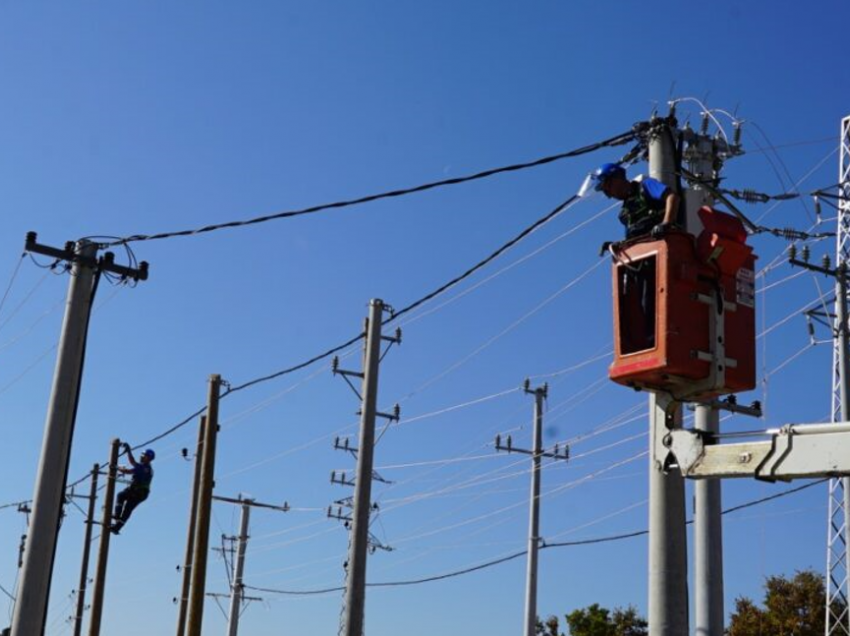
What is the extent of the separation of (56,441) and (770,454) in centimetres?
1017

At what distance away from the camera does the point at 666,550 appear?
7.91m

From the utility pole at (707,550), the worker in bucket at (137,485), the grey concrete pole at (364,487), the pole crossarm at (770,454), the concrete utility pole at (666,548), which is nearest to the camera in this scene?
the pole crossarm at (770,454)

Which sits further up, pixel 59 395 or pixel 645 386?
pixel 59 395

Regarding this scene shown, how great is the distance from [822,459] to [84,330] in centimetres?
1105

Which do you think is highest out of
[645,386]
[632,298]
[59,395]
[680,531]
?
[59,395]

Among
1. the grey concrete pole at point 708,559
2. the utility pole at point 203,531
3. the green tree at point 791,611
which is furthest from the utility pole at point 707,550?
the green tree at point 791,611

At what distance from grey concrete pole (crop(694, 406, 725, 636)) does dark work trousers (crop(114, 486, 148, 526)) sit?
1394 centimetres

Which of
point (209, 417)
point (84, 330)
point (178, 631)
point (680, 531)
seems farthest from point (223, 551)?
point (680, 531)

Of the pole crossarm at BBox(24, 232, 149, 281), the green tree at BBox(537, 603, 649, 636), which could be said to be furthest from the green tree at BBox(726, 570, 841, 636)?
the pole crossarm at BBox(24, 232, 149, 281)

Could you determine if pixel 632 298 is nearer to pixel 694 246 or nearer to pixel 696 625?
pixel 694 246

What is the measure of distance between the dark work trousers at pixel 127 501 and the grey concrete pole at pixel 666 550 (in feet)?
65.0

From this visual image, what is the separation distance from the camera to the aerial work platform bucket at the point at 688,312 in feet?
24.2

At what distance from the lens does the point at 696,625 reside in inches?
607

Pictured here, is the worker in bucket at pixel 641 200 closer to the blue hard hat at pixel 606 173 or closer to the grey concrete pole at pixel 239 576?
the blue hard hat at pixel 606 173
